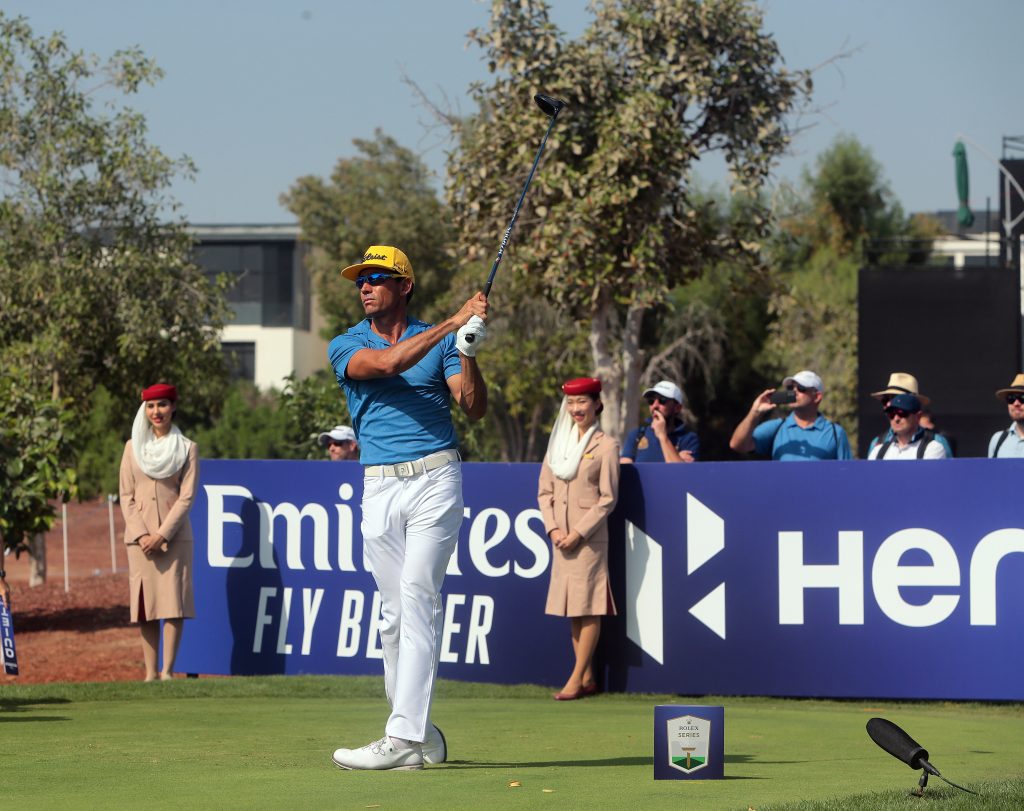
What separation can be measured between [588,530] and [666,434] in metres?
1.18

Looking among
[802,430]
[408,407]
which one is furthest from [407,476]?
[802,430]

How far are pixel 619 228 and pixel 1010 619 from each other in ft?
38.1

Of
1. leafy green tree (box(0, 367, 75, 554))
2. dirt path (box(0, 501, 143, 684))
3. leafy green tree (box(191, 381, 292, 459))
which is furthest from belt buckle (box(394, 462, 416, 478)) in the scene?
leafy green tree (box(191, 381, 292, 459))

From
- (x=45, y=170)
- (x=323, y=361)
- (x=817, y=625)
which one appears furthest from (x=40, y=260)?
(x=323, y=361)

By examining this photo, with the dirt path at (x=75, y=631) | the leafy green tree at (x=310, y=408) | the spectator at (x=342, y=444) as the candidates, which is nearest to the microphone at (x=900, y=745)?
the spectator at (x=342, y=444)

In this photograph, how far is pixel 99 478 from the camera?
148ft

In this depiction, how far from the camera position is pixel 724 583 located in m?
10.8

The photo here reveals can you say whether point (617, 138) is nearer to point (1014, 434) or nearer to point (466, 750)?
point (1014, 434)

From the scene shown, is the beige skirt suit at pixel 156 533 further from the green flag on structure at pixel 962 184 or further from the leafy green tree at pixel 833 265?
the leafy green tree at pixel 833 265

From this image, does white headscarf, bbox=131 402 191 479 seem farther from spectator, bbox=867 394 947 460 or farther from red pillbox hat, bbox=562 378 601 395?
spectator, bbox=867 394 947 460

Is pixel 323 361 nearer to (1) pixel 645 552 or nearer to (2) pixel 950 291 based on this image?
(2) pixel 950 291

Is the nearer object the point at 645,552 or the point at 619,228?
the point at 645,552

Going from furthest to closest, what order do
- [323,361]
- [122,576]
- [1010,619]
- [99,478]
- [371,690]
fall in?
1. [323,361]
2. [99,478]
3. [122,576]
4. [371,690]
5. [1010,619]

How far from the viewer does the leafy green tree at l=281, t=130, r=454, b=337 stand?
5451cm
